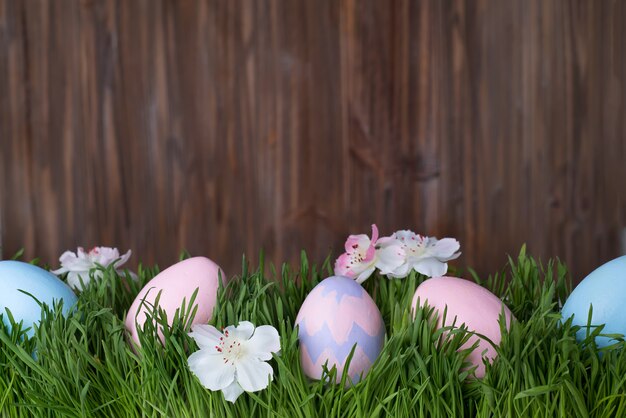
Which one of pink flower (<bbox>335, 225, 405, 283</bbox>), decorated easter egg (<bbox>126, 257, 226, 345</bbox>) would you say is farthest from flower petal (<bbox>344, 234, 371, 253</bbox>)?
decorated easter egg (<bbox>126, 257, 226, 345</bbox>)

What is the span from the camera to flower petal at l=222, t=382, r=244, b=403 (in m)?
0.43

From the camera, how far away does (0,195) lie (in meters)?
1.54

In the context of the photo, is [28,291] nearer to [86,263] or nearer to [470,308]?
[86,263]

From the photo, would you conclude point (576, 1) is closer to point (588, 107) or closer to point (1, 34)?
point (588, 107)

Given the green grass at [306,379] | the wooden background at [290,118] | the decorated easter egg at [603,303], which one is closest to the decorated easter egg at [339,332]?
the green grass at [306,379]

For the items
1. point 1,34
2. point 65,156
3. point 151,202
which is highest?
point 1,34

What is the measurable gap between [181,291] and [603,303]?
11.9 inches

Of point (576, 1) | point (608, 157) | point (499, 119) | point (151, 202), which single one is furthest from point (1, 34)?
point (608, 157)

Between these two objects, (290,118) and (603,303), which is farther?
(290,118)

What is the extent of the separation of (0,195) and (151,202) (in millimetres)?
330

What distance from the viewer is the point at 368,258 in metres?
0.58

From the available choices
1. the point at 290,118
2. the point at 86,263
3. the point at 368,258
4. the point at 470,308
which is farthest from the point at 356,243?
the point at 290,118

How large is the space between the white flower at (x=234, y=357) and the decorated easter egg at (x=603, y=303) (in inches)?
8.3

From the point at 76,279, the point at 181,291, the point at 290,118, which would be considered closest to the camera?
the point at 181,291
